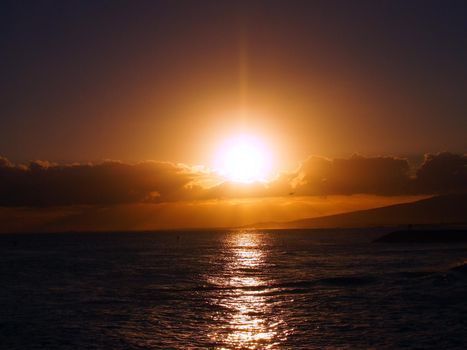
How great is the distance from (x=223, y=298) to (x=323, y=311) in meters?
12.0

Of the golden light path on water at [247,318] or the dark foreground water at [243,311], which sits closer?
the golden light path on water at [247,318]

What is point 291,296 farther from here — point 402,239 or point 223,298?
point 402,239

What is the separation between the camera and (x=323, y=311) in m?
41.7

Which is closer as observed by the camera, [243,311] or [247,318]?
[247,318]

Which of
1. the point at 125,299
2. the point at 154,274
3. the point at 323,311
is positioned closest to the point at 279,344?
the point at 323,311

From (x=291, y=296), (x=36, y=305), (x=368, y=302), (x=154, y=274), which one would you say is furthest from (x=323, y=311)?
(x=154, y=274)

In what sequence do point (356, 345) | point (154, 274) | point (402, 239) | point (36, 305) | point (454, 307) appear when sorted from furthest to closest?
1. point (402, 239)
2. point (154, 274)
3. point (36, 305)
4. point (454, 307)
5. point (356, 345)

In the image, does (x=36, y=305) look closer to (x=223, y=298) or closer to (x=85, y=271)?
(x=223, y=298)

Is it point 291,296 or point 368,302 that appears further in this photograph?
point 291,296

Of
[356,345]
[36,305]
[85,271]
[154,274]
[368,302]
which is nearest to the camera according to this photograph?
[356,345]

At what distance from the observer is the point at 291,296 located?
50281 millimetres

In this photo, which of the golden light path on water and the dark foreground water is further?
the dark foreground water

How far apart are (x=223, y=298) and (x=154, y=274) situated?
2791cm

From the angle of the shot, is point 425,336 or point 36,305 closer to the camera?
point 425,336
